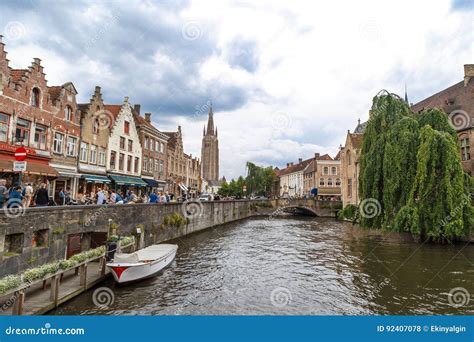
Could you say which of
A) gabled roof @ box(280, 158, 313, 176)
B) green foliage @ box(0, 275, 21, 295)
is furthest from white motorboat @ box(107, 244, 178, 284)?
gabled roof @ box(280, 158, 313, 176)

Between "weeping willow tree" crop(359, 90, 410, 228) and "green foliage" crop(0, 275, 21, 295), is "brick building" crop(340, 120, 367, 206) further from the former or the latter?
"green foliage" crop(0, 275, 21, 295)

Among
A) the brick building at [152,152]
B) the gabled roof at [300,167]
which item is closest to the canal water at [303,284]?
the brick building at [152,152]

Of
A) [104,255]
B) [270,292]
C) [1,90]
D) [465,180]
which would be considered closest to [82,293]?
[104,255]

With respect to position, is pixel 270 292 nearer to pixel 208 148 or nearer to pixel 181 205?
pixel 181 205

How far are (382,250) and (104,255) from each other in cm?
1512

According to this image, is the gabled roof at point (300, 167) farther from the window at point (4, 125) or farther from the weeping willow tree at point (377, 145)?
the window at point (4, 125)

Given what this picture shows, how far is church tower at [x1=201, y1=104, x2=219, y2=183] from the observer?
117250 mm

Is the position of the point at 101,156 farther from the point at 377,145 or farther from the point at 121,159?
the point at 377,145

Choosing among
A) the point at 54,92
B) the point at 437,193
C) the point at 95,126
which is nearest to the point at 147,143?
the point at 95,126

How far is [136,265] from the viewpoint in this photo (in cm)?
1095

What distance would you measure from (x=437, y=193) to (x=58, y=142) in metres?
24.5

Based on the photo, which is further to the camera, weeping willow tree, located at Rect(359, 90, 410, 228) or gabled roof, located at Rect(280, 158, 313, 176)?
gabled roof, located at Rect(280, 158, 313, 176)

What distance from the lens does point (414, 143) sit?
60.8ft

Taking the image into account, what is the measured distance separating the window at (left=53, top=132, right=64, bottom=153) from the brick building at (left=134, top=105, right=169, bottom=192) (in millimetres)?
12854
